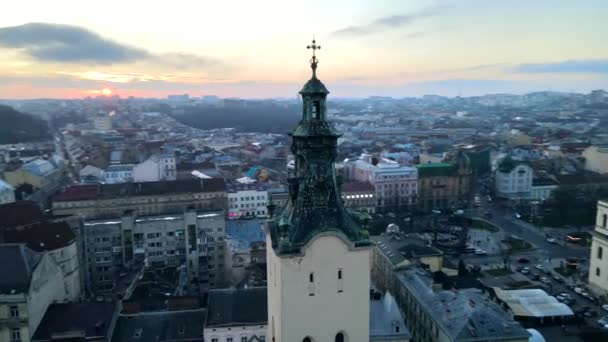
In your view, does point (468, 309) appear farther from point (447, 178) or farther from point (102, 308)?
point (447, 178)

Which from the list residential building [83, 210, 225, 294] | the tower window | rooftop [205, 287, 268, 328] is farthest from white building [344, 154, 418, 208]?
the tower window

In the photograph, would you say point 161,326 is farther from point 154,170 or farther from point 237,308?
point 154,170

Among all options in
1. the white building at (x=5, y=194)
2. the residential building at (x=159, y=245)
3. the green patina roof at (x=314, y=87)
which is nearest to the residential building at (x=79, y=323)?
the residential building at (x=159, y=245)

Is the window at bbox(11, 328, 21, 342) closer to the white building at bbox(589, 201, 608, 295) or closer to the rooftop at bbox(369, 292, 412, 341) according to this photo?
the rooftop at bbox(369, 292, 412, 341)

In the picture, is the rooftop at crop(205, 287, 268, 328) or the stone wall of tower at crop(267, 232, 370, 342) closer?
the stone wall of tower at crop(267, 232, 370, 342)

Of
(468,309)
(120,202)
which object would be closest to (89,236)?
(120,202)

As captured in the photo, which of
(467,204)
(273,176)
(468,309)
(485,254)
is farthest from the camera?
(273,176)

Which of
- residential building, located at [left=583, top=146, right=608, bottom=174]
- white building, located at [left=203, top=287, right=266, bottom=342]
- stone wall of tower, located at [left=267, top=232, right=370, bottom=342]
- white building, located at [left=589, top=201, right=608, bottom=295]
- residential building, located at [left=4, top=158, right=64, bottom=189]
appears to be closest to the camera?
stone wall of tower, located at [left=267, top=232, right=370, bottom=342]
